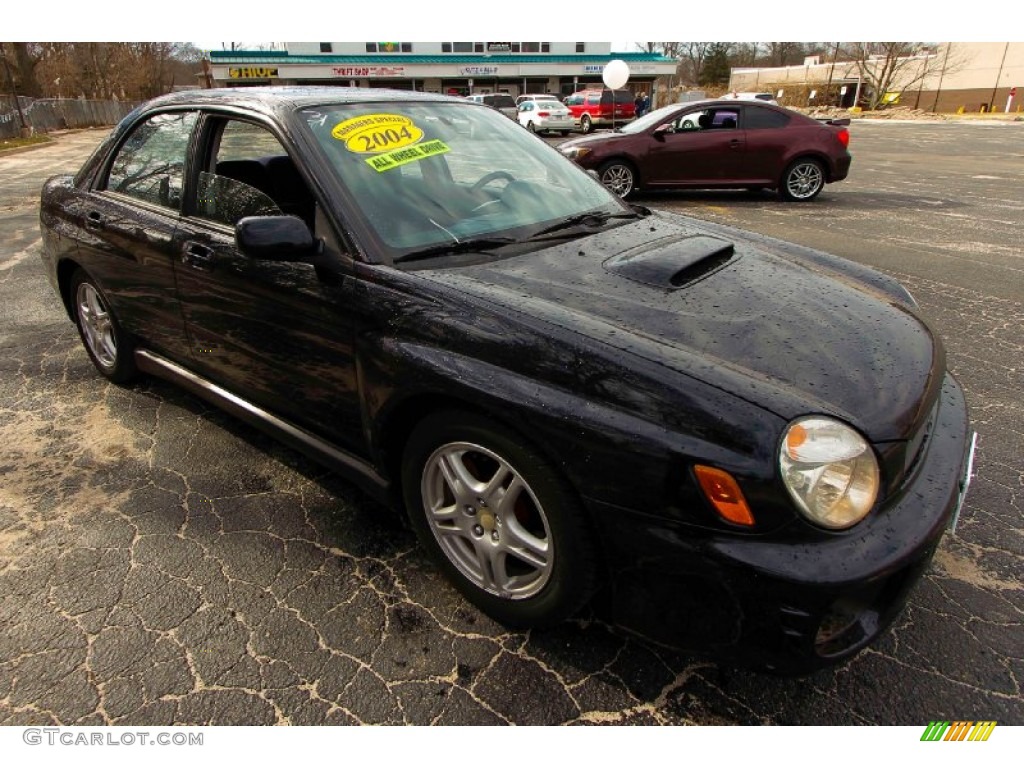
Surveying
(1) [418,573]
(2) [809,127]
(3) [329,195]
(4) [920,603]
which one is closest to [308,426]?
(1) [418,573]

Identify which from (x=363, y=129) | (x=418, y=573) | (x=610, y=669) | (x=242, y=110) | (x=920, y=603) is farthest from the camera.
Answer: (x=242, y=110)

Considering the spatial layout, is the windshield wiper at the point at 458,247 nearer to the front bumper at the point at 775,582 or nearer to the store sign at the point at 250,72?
the front bumper at the point at 775,582

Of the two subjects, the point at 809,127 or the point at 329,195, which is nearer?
the point at 329,195

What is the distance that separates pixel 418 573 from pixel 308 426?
0.73m

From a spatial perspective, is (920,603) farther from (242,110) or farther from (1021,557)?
(242,110)

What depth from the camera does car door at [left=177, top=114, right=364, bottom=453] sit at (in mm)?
2320

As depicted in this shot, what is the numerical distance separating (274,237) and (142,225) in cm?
136

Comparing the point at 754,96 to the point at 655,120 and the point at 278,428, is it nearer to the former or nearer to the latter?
the point at 655,120

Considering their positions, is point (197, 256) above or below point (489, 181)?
below

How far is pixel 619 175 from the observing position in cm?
1037

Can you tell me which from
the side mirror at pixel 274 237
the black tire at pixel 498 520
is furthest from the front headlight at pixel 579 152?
the black tire at pixel 498 520

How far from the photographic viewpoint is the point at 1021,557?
243 cm

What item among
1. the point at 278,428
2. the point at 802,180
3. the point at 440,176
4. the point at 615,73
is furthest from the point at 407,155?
the point at 615,73

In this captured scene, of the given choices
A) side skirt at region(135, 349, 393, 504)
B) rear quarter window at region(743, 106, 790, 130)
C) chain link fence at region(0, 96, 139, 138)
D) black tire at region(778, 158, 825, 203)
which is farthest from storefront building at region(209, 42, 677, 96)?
side skirt at region(135, 349, 393, 504)
